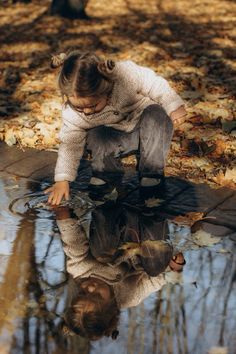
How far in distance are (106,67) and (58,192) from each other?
0.79 m

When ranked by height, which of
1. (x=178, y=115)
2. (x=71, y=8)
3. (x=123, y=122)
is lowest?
(x=71, y=8)

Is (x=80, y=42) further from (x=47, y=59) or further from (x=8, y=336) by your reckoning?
(x=8, y=336)

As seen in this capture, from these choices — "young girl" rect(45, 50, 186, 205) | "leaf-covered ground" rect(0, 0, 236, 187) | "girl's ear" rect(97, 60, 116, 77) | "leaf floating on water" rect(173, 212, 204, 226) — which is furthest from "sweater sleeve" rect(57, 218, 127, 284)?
"leaf-covered ground" rect(0, 0, 236, 187)

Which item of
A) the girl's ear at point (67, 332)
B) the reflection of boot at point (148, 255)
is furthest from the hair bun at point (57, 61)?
the girl's ear at point (67, 332)

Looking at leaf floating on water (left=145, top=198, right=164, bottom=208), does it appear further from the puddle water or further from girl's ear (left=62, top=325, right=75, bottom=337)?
girl's ear (left=62, top=325, right=75, bottom=337)

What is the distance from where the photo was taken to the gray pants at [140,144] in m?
3.62

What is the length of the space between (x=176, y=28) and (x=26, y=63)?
2.38 metres

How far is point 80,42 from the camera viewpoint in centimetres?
761

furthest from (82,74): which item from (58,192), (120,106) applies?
(58,192)

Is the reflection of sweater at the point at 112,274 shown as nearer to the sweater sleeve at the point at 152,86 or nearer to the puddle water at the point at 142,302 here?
the puddle water at the point at 142,302

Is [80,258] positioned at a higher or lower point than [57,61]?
lower

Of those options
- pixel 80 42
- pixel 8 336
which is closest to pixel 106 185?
pixel 8 336

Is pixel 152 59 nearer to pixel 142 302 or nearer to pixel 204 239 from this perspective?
pixel 204 239

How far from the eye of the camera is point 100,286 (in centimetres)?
266
